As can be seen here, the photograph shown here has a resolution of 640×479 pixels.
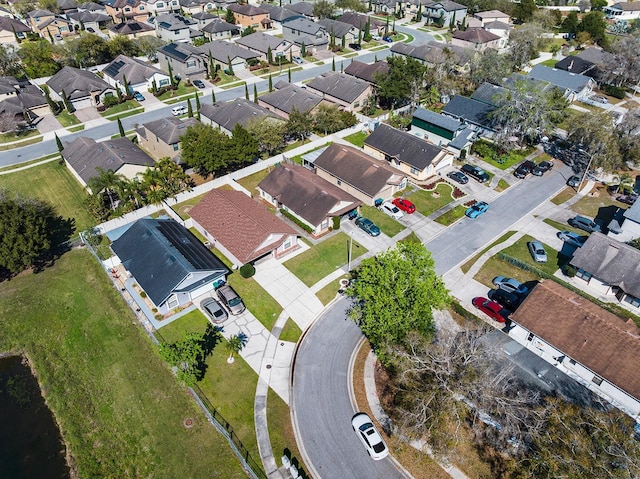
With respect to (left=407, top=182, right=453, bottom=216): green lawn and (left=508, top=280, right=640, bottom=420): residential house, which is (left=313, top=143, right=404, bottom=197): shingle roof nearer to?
→ (left=407, top=182, right=453, bottom=216): green lawn

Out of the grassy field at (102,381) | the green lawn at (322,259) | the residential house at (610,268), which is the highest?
the residential house at (610,268)

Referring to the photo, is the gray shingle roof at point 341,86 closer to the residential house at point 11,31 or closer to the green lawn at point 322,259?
the green lawn at point 322,259

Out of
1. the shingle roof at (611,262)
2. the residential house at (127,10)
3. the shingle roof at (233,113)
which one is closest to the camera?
the shingle roof at (611,262)

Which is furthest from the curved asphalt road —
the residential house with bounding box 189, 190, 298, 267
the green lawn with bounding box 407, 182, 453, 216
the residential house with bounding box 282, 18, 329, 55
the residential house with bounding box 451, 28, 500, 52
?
the residential house with bounding box 451, 28, 500, 52

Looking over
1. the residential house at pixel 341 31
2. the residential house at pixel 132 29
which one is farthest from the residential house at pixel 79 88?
the residential house at pixel 341 31

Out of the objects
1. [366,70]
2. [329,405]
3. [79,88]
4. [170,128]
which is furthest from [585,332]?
[79,88]
